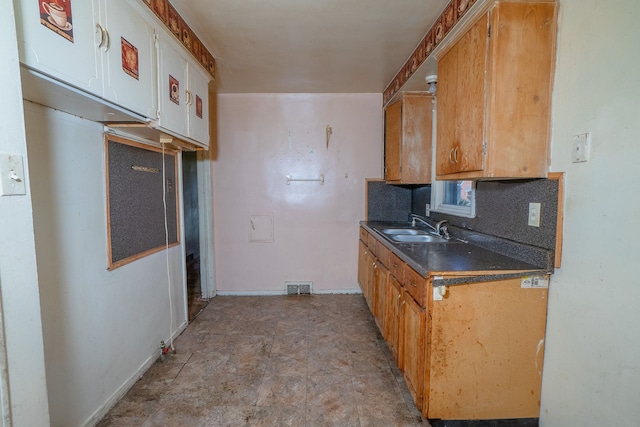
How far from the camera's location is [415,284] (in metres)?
1.59

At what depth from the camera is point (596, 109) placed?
1.19 m

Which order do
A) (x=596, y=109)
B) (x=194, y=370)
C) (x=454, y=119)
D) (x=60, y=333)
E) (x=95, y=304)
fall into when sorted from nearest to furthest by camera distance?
1. (x=596, y=109)
2. (x=60, y=333)
3. (x=95, y=304)
4. (x=454, y=119)
5. (x=194, y=370)

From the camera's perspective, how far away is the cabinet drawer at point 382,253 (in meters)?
2.18

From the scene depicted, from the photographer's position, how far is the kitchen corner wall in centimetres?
343

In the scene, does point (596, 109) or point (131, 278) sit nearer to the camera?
point (596, 109)

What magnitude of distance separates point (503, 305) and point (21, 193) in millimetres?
1962

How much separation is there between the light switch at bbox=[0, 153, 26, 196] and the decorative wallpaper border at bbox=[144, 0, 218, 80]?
44.8 inches

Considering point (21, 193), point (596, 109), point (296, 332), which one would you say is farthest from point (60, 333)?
point (596, 109)

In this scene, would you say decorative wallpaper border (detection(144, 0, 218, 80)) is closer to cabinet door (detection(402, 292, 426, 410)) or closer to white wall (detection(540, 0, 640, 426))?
white wall (detection(540, 0, 640, 426))

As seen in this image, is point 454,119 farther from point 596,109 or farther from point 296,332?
point 296,332

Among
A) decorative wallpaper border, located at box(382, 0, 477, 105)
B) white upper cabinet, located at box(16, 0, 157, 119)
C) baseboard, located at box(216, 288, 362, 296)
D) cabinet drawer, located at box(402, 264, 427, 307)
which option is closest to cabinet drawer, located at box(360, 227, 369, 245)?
baseboard, located at box(216, 288, 362, 296)

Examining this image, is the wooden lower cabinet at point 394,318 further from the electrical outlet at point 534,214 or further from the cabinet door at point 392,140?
the cabinet door at point 392,140

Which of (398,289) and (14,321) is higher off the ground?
(14,321)

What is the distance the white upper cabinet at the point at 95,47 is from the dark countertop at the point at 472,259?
5.47ft
